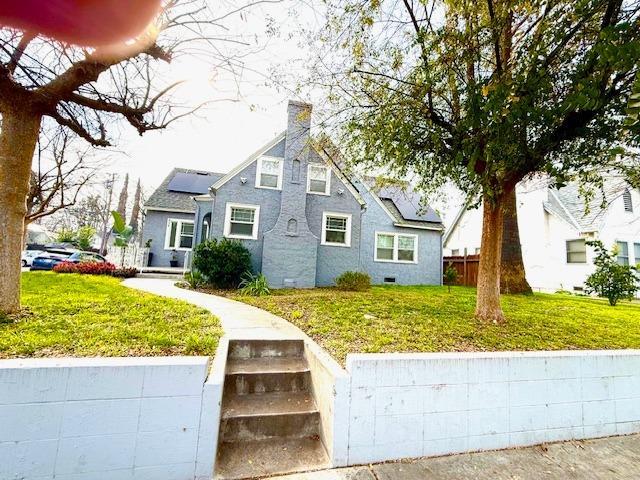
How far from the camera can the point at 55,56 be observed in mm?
4336

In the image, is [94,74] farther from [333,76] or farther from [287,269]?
[287,269]

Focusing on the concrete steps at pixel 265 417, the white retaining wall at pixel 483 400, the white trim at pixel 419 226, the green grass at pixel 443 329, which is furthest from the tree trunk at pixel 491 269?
the white trim at pixel 419 226

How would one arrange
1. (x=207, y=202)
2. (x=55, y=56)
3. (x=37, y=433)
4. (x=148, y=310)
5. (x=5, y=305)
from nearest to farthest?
1. (x=37, y=433)
2. (x=5, y=305)
3. (x=55, y=56)
4. (x=148, y=310)
5. (x=207, y=202)

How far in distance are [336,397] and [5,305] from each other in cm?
465

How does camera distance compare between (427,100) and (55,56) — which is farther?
(427,100)

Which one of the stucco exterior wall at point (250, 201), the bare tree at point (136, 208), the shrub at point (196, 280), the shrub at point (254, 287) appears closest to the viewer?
the shrub at point (254, 287)

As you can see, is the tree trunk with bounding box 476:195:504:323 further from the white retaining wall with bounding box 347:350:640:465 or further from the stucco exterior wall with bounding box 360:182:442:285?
the stucco exterior wall with bounding box 360:182:442:285

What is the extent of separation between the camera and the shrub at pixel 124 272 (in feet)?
40.1

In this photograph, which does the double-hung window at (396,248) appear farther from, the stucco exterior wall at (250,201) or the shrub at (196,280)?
the shrub at (196,280)

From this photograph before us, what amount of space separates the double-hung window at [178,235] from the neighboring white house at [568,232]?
16688 millimetres

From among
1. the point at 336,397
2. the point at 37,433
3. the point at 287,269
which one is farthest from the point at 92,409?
the point at 287,269

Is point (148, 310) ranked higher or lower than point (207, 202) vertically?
lower

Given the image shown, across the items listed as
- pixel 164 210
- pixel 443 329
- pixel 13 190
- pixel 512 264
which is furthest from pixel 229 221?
pixel 512 264

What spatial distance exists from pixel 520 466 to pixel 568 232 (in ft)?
56.9
